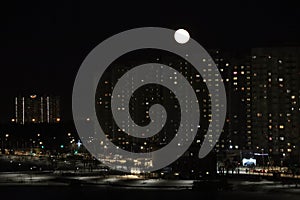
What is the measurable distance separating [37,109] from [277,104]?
93.9 feet

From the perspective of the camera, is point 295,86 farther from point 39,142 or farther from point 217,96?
point 39,142

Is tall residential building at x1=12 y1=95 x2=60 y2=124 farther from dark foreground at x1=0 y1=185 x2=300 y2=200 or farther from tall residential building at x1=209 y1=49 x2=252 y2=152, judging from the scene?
dark foreground at x1=0 y1=185 x2=300 y2=200

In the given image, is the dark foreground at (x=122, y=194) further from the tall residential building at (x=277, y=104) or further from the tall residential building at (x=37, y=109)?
the tall residential building at (x=37, y=109)

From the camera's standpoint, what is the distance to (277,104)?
20844 mm

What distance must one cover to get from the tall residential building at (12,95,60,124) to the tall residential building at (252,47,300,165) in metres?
26.7

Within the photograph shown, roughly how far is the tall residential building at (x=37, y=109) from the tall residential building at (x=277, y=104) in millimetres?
26662

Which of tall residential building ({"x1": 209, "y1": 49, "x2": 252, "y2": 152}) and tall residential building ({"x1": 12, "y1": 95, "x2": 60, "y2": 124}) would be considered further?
tall residential building ({"x1": 12, "y1": 95, "x2": 60, "y2": 124})

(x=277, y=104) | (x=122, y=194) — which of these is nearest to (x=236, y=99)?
(x=277, y=104)

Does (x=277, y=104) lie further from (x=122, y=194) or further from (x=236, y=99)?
(x=122, y=194)

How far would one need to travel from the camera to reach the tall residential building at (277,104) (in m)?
20.4

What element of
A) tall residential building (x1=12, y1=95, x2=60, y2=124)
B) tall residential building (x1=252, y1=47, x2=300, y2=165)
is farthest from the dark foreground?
tall residential building (x1=12, y1=95, x2=60, y2=124)

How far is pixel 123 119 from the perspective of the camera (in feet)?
97.3

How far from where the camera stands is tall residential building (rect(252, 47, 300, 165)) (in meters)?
20.4

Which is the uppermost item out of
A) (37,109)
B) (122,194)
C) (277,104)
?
(37,109)
